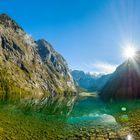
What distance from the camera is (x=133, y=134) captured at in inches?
1663

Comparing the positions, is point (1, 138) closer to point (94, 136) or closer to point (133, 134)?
point (94, 136)

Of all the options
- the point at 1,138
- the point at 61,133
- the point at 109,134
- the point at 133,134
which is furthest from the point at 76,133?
the point at 1,138

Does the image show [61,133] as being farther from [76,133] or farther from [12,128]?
[12,128]

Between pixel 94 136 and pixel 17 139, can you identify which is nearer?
pixel 17 139

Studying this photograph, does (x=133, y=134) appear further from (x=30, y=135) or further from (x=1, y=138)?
(x=1, y=138)

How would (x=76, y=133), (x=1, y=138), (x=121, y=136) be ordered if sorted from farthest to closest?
(x=76, y=133)
(x=121, y=136)
(x=1, y=138)

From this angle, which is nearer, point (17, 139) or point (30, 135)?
point (17, 139)

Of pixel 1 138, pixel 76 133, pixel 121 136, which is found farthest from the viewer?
pixel 76 133

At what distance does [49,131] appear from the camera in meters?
47.2

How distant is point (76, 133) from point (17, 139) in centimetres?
1193

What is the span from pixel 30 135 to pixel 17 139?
3607 millimetres

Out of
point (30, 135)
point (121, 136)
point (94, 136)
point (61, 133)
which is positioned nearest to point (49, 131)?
point (61, 133)

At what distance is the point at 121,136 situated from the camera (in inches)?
1624

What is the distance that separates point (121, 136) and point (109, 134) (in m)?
3.02
